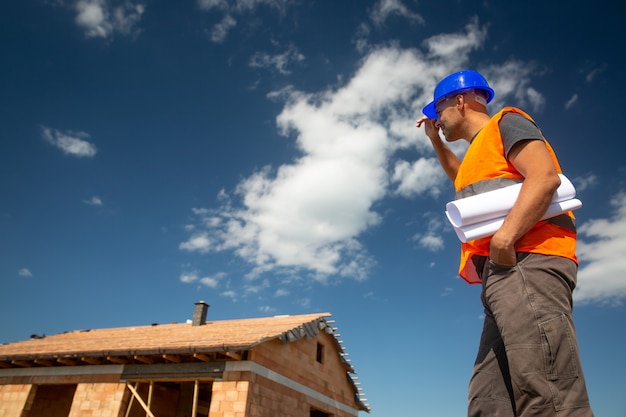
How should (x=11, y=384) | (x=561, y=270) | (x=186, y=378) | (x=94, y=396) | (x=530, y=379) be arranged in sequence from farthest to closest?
1. (x=11, y=384)
2. (x=94, y=396)
3. (x=186, y=378)
4. (x=561, y=270)
5. (x=530, y=379)

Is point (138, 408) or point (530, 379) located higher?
point (138, 408)

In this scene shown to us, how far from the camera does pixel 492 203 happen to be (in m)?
1.73

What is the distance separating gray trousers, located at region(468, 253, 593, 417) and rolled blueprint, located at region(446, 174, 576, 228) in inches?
8.2

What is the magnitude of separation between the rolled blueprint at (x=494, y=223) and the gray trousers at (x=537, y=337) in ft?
0.50

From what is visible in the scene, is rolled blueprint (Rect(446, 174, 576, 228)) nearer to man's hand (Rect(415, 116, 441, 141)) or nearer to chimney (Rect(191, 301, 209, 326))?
man's hand (Rect(415, 116, 441, 141))

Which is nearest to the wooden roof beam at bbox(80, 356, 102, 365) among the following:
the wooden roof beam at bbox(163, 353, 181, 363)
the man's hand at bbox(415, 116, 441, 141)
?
the wooden roof beam at bbox(163, 353, 181, 363)

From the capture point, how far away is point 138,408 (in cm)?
1186

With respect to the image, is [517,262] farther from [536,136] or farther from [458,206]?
[536,136]

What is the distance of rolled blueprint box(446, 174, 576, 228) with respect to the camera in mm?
1718

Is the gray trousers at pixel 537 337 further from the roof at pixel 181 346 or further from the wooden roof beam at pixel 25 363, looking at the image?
the wooden roof beam at pixel 25 363

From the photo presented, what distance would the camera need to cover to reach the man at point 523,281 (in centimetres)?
147

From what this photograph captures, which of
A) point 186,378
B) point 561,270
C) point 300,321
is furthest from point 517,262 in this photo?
point 300,321

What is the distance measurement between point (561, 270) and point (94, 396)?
521 inches

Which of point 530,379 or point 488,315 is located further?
point 488,315
